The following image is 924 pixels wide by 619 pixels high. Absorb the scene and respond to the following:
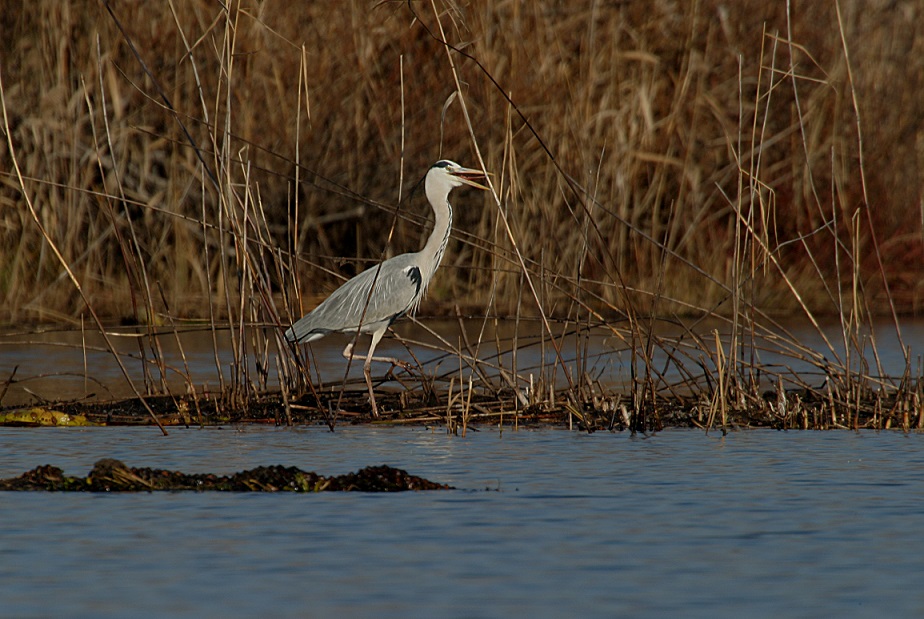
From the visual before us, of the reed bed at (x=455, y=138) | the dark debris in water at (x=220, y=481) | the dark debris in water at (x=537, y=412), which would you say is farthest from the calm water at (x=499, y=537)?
the reed bed at (x=455, y=138)

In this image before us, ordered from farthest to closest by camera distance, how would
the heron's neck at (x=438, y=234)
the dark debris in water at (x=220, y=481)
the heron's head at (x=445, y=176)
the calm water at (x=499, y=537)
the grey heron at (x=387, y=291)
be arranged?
the heron's head at (x=445, y=176), the heron's neck at (x=438, y=234), the grey heron at (x=387, y=291), the dark debris in water at (x=220, y=481), the calm water at (x=499, y=537)

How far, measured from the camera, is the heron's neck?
27.8 feet

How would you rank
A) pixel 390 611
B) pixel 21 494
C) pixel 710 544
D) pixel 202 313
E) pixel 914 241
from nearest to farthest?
pixel 390 611 → pixel 710 544 → pixel 21 494 → pixel 202 313 → pixel 914 241

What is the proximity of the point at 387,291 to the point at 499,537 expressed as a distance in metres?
3.78

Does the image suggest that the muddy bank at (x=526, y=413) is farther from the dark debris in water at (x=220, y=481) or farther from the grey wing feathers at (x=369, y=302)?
the dark debris in water at (x=220, y=481)

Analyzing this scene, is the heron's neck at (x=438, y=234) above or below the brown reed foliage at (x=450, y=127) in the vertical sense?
below

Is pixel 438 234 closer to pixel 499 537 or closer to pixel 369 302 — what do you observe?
pixel 369 302

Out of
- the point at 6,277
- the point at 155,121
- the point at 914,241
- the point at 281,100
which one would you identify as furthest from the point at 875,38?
the point at 6,277

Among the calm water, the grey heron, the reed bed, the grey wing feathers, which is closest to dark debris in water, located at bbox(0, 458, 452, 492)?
the calm water

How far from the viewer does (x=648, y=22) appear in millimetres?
12508

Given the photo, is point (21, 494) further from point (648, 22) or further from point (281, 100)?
point (648, 22)

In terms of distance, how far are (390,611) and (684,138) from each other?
9284 mm

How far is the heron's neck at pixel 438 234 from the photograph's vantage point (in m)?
8.48

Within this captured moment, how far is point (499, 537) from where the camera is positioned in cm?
459
